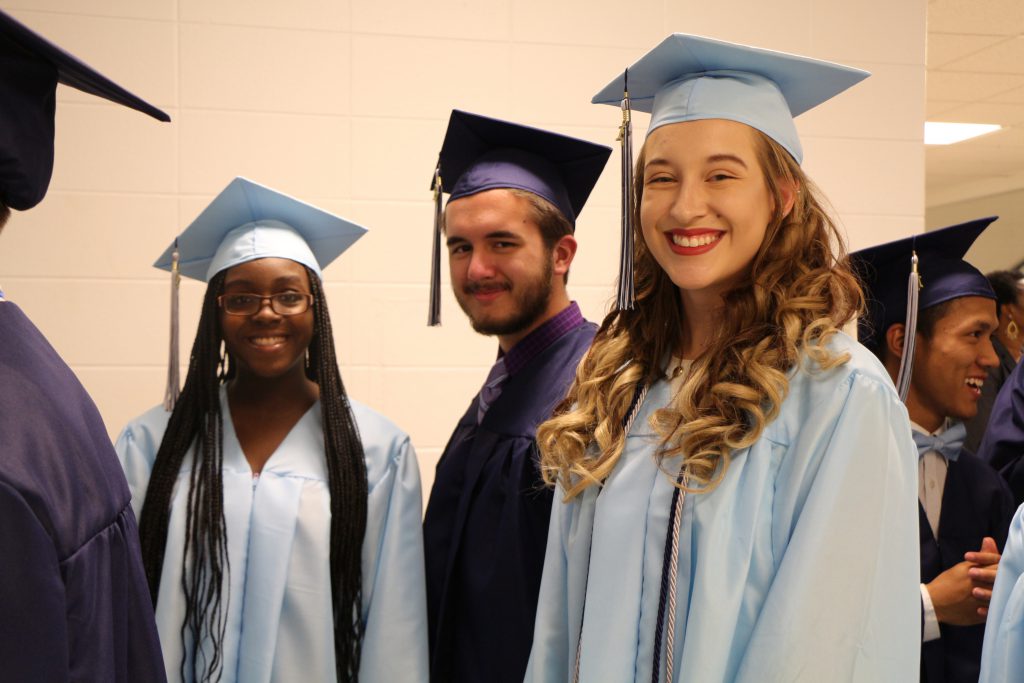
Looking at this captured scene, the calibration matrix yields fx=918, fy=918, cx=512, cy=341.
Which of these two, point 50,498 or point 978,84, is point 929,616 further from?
point 978,84

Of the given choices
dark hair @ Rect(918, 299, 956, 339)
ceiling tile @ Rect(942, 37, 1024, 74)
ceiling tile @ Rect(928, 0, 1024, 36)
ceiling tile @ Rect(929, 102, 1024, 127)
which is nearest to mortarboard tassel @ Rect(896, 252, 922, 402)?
dark hair @ Rect(918, 299, 956, 339)

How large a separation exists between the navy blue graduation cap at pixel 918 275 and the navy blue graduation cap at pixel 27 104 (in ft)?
5.62

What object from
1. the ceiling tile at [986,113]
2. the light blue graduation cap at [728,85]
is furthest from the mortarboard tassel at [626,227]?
the ceiling tile at [986,113]

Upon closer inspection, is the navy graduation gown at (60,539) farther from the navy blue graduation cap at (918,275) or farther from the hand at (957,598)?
the navy blue graduation cap at (918,275)

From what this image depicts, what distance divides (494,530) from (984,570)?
3.10 ft

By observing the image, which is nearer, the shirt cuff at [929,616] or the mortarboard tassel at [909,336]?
the shirt cuff at [929,616]

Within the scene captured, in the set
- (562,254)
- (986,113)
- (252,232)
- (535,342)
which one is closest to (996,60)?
(986,113)

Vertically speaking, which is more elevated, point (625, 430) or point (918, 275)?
point (918, 275)

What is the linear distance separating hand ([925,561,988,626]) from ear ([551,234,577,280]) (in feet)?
3.26

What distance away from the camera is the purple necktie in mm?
2055

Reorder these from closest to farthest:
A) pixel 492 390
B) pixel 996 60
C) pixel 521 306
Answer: pixel 521 306 < pixel 492 390 < pixel 996 60

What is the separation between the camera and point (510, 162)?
205 centimetres

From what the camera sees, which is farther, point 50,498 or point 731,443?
point 731,443

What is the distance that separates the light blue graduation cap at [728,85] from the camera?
55.4 inches
